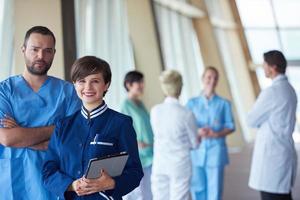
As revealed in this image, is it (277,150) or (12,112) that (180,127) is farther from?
(12,112)

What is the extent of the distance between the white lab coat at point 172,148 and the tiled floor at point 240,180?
52.5 inches

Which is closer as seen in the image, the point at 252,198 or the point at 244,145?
the point at 252,198

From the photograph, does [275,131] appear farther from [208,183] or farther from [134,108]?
[134,108]

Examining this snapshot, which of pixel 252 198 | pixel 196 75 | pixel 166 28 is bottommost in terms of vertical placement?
pixel 252 198

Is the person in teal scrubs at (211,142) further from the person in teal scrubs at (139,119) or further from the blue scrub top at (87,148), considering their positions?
the blue scrub top at (87,148)

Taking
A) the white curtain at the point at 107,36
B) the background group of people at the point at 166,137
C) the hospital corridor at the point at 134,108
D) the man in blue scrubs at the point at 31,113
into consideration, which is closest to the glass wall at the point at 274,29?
the hospital corridor at the point at 134,108

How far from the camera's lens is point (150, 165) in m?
2.92

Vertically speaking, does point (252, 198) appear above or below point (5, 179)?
below

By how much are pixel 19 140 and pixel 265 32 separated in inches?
278

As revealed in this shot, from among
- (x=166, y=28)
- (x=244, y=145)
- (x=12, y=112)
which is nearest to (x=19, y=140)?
(x=12, y=112)

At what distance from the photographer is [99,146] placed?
4.63ft

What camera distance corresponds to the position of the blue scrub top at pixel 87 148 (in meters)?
1.41

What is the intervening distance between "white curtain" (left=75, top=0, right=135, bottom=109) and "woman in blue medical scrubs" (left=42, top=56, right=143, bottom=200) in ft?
3.16

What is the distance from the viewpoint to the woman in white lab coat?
9.43ft
